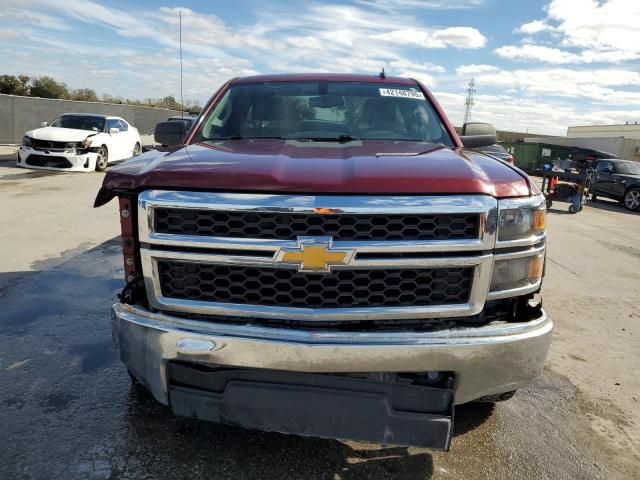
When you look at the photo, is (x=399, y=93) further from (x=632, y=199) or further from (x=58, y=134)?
(x=632, y=199)

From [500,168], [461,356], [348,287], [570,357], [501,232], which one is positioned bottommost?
[570,357]

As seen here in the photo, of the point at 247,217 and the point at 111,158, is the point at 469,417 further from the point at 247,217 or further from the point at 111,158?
the point at 111,158

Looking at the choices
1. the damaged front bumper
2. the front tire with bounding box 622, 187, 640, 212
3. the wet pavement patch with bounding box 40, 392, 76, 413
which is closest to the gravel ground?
the wet pavement patch with bounding box 40, 392, 76, 413

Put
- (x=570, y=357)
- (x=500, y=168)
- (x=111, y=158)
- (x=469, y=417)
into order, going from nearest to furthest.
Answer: (x=500, y=168) → (x=469, y=417) → (x=570, y=357) → (x=111, y=158)

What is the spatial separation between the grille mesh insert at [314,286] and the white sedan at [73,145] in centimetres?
1269

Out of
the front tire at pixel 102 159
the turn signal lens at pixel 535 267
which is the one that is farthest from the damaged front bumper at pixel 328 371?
the front tire at pixel 102 159

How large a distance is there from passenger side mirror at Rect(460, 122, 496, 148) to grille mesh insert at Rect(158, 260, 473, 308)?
1.76 metres

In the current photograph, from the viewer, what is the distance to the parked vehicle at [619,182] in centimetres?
1638

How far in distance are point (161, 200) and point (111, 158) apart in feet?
47.1

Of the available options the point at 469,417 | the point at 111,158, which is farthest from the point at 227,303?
the point at 111,158

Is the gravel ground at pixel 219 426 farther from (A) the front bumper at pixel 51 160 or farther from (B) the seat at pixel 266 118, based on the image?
(A) the front bumper at pixel 51 160

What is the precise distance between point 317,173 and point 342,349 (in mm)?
748

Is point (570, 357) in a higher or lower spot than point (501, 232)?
lower

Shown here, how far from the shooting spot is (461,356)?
6.96 ft
